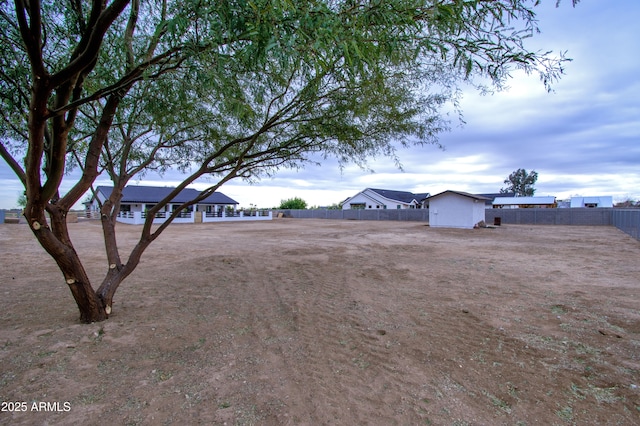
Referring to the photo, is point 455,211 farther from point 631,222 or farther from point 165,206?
point 165,206

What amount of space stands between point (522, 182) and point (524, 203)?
55.1ft

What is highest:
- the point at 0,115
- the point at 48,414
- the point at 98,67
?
the point at 98,67

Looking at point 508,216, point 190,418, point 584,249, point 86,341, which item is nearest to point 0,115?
point 86,341

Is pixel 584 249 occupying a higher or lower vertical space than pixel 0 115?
lower

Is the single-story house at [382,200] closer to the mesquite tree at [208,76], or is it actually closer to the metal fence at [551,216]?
the metal fence at [551,216]

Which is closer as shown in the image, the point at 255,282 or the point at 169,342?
the point at 169,342

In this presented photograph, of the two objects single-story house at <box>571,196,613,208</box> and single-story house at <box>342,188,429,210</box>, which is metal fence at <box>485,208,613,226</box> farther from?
single-story house at <box>571,196,613,208</box>

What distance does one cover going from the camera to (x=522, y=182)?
2328 inches

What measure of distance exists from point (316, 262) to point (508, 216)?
26.7 m

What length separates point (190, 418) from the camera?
2.27 metres

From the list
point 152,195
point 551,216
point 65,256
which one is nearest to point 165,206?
point 152,195

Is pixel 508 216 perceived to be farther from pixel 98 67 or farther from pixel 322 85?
pixel 98 67

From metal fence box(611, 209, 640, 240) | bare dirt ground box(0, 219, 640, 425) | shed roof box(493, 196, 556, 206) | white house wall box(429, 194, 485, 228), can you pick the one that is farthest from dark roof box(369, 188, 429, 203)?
bare dirt ground box(0, 219, 640, 425)

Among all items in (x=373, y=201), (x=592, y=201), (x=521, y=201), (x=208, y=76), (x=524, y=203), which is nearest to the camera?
(x=208, y=76)
